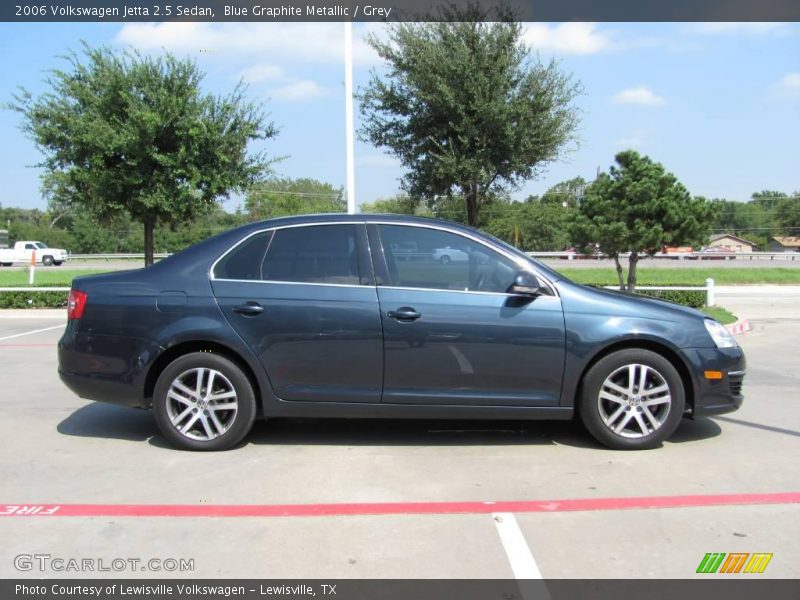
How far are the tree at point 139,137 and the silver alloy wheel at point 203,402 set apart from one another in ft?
35.2

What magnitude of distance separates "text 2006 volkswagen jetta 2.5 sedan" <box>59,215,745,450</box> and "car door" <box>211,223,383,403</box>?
1 centimetres

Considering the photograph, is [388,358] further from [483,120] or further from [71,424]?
[483,120]

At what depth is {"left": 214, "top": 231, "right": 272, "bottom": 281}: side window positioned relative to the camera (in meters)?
5.23

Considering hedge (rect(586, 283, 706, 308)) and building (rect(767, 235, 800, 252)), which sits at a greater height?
building (rect(767, 235, 800, 252))

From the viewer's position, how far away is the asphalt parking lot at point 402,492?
3459mm

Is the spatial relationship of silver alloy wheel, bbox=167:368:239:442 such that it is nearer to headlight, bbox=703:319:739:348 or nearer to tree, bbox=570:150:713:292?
headlight, bbox=703:319:739:348

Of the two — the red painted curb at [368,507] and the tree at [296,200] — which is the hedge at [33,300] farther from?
the tree at [296,200]

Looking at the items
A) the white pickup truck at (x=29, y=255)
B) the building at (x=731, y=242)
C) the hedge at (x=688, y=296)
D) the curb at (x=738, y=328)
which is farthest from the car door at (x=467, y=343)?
the building at (x=731, y=242)

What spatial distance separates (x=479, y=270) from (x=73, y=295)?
3100mm

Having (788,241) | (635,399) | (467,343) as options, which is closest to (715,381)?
(635,399)

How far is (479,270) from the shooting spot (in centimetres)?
516

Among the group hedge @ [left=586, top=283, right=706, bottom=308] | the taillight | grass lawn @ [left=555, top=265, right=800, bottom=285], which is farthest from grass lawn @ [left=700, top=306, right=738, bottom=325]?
the taillight

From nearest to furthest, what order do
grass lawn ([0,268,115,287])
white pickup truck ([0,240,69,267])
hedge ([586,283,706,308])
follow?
1. hedge ([586,283,706,308])
2. grass lawn ([0,268,115,287])
3. white pickup truck ([0,240,69,267])

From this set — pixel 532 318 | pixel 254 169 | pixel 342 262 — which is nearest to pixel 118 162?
pixel 254 169
